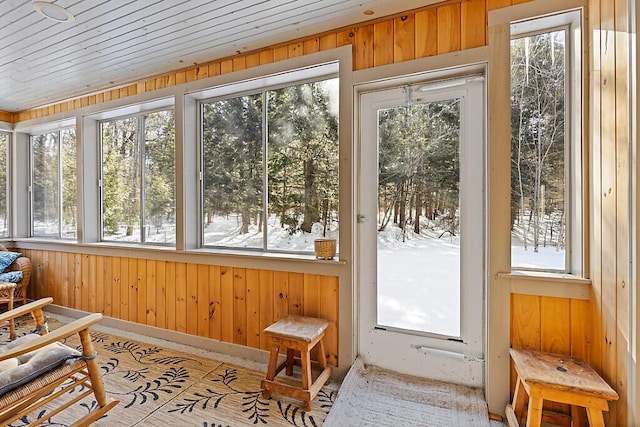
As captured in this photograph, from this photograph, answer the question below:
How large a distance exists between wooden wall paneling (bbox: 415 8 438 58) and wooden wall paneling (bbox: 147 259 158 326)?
2836 millimetres

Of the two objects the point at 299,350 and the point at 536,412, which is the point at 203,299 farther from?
the point at 536,412

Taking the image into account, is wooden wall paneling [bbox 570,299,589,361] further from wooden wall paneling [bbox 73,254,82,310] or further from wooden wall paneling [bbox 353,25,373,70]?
wooden wall paneling [bbox 73,254,82,310]

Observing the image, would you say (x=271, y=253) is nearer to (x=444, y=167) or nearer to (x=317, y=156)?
(x=317, y=156)

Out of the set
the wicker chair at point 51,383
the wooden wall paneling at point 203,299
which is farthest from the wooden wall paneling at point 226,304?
the wicker chair at point 51,383

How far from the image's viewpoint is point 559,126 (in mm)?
1796

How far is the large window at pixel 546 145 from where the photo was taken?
69.4 inches

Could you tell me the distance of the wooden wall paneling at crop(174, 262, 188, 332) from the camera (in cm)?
283

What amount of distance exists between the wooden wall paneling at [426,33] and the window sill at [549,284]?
1.41m

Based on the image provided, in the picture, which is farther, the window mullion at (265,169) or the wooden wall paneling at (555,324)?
the window mullion at (265,169)

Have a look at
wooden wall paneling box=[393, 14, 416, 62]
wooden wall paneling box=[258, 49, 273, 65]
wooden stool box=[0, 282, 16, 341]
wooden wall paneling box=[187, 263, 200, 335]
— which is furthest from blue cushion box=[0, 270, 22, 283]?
wooden wall paneling box=[393, 14, 416, 62]

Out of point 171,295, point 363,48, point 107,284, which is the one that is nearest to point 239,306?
point 171,295

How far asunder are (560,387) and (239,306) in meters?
2.10

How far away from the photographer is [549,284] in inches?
66.4

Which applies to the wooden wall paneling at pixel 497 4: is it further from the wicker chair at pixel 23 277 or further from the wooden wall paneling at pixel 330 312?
the wicker chair at pixel 23 277
